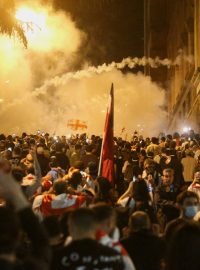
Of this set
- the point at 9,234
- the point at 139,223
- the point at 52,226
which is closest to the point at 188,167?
the point at 139,223

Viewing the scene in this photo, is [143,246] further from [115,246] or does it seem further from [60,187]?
[60,187]

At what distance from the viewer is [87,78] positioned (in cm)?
4850

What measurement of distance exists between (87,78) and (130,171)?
36873mm

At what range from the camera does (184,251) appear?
490cm

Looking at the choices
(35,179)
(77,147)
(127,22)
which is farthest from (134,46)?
(35,179)

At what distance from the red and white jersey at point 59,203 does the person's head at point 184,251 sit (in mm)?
1954

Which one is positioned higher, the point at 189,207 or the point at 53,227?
the point at 189,207

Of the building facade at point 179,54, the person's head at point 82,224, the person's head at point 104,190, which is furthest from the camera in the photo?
the building facade at point 179,54

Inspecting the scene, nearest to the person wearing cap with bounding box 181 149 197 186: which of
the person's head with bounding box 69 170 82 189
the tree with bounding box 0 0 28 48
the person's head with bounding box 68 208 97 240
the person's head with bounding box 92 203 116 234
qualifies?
the tree with bounding box 0 0 28 48

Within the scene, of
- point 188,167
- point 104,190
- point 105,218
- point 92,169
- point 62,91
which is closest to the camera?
point 105,218

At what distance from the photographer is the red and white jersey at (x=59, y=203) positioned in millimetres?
6758

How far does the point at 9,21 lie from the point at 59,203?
26.8 feet

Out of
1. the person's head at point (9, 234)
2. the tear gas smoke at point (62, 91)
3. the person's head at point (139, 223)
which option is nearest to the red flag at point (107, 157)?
the person's head at point (139, 223)

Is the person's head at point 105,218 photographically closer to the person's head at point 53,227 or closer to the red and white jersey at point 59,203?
the person's head at point 53,227
